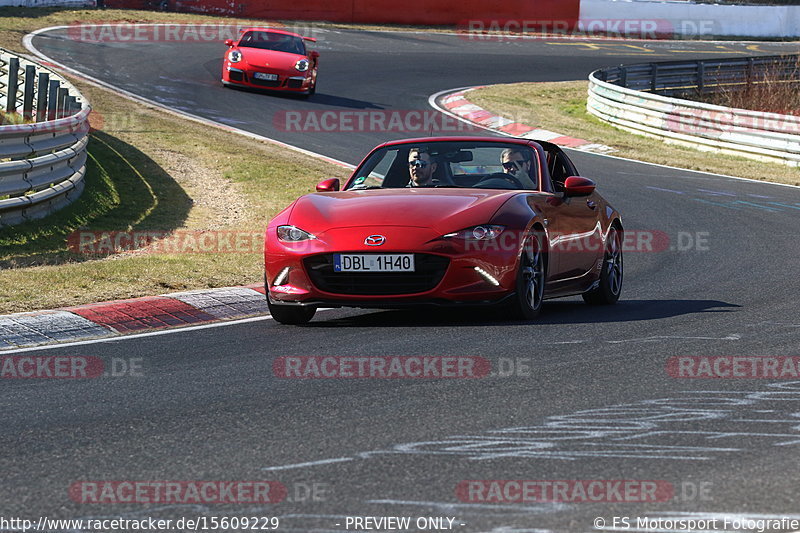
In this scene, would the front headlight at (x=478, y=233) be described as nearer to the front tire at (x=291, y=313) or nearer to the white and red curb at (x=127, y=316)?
the front tire at (x=291, y=313)

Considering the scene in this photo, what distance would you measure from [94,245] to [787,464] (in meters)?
10.1

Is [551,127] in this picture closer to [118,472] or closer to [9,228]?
[9,228]

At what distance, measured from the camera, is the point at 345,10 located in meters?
43.4

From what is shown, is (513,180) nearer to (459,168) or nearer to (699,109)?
(459,168)

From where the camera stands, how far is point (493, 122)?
27922 mm

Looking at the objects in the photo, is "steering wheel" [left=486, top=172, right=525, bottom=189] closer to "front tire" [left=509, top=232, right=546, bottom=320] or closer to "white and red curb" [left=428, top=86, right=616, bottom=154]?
"front tire" [left=509, top=232, right=546, bottom=320]

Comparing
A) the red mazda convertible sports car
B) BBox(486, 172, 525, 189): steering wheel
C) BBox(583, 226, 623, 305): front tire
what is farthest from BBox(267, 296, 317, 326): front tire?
BBox(583, 226, 623, 305): front tire

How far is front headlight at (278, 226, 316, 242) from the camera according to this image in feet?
28.8

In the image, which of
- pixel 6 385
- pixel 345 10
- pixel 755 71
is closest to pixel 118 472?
pixel 6 385

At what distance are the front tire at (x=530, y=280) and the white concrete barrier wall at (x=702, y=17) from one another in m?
Answer: 39.7

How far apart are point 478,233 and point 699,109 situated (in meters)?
18.5

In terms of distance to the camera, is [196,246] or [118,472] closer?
[118,472]

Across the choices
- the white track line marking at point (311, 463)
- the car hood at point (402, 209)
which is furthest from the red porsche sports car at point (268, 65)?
the white track line marking at point (311, 463)

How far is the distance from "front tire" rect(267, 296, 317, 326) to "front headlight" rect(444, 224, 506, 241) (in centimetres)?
123
